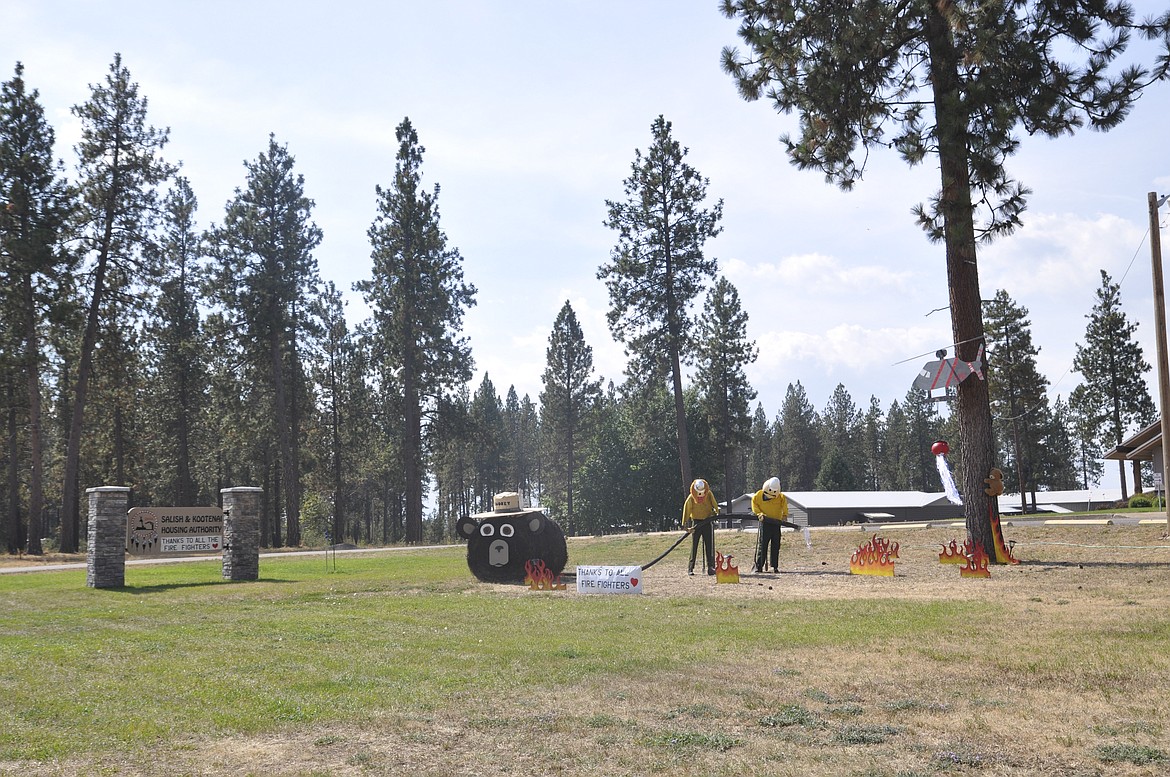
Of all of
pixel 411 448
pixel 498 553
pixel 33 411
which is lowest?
pixel 498 553

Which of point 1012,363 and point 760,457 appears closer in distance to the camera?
point 1012,363

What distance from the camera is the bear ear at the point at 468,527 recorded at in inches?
804

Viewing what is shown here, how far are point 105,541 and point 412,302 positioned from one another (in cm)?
3154

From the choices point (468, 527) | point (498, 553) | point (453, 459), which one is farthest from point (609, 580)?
point (453, 459)

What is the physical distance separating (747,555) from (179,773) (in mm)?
22520

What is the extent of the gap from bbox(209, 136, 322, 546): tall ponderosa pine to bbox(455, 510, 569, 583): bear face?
29985 mm

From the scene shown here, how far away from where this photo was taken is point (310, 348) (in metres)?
53.5

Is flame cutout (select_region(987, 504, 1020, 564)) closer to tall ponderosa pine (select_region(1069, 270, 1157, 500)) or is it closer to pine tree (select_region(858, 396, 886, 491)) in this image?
tall ponderosa pine (select_region(1069, 270, 1157, 500))

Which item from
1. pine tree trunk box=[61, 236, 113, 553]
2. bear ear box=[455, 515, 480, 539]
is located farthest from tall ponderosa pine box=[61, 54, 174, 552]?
bear ear box=[455, 515, 480, 539]

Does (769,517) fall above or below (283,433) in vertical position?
below

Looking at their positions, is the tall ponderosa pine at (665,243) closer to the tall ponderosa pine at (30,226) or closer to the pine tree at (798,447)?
the tall ponderosa pine at (30,226)

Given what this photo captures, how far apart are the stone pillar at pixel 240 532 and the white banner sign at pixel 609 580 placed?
938 centimetres

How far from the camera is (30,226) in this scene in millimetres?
34875

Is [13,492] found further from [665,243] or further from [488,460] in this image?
[488,460]
